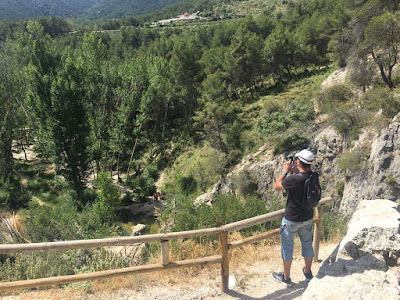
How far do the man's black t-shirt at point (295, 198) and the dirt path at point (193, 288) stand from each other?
1274 mm

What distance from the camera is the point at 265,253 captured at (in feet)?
20.7

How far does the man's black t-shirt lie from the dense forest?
3.48 metres

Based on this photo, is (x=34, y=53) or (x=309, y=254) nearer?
(x=309, y=254)

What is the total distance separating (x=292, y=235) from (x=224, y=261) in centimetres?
113

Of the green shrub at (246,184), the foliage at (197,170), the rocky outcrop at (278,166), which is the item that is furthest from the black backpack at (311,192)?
the foliage at (197,170)

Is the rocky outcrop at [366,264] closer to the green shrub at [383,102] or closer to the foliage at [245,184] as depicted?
the green shrub at [383,102]

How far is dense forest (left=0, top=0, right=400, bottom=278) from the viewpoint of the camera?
55.6 ft

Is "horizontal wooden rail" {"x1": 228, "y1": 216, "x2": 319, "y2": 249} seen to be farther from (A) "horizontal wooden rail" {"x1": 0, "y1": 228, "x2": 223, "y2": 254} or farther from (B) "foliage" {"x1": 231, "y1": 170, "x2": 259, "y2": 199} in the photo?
(B) "foliage" {"x1": 231, "y1": 170, "x2": 259, "y2": 199}

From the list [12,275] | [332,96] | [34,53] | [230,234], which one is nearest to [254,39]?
[332,96]

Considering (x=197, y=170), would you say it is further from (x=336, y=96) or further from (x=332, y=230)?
(x=332, y=230)

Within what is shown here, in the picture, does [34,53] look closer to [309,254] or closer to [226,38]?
[309,254]

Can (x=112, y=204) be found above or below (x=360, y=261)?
below

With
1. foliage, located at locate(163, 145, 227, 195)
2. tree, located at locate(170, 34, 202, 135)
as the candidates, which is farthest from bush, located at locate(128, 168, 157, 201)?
tree, located at locate(170, 34, 202, 135)

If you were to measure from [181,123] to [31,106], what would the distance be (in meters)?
19.2
